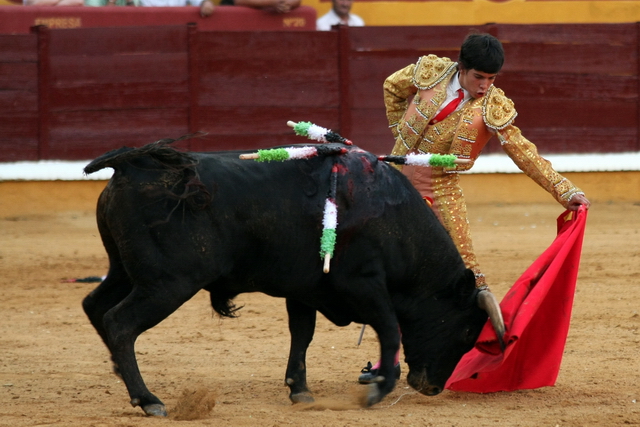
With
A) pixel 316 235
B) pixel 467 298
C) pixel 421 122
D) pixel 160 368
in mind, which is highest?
pixel 421 122

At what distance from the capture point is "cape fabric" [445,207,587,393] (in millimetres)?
3684

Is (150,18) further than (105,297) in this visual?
Yes

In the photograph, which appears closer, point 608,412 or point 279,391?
point 608,412

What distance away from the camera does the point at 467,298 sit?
3.62 m

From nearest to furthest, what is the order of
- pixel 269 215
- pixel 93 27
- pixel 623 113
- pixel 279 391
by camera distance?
pixel 269 215 → pixel 279 391 → pixel 93 27 → pixel 623 113

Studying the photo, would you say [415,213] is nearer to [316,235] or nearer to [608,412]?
[316,235]

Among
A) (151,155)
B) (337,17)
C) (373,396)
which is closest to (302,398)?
(373,396)

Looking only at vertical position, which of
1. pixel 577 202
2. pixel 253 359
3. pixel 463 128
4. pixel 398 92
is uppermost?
pixel 398 92

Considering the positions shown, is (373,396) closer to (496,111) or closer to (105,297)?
(105,297)

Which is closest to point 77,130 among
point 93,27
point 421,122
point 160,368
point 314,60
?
point 93,27

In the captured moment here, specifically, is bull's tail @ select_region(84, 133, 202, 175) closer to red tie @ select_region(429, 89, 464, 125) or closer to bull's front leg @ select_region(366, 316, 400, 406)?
bull's front leg @ select_region(366, 316, 400, 406)

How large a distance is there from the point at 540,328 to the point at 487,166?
4.97 meters

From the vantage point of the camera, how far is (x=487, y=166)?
8.59m

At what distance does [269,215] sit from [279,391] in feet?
2.80
